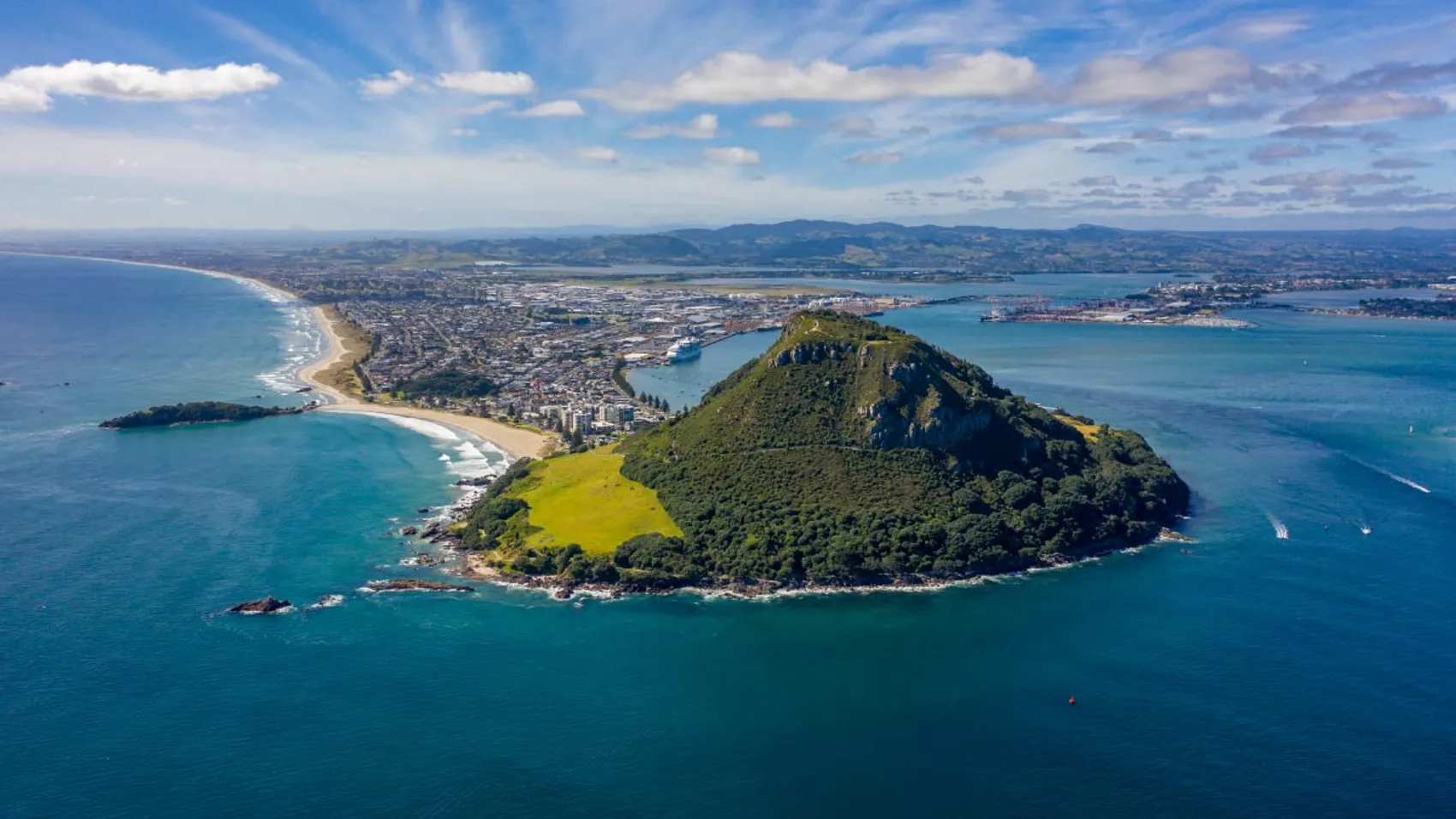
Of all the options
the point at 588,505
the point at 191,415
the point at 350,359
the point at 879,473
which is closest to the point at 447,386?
the point at 191,415

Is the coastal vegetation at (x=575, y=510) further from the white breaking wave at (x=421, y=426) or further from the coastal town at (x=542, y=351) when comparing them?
the white breaking wave at (x=421, y=426)

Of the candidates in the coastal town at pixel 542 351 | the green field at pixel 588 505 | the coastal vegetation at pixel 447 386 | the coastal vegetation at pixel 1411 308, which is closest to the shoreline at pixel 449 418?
the coastal town at pixel 542 351

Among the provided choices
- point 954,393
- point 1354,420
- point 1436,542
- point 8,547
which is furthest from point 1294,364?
point 8,547

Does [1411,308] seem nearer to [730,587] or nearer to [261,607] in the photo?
[730,587]

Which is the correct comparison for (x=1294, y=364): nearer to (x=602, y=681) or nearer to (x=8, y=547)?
(x=602, y=681)

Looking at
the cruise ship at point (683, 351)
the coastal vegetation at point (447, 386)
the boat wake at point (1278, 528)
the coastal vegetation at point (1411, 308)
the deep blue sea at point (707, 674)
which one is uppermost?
the coastal vegetation at point (1411, 308)

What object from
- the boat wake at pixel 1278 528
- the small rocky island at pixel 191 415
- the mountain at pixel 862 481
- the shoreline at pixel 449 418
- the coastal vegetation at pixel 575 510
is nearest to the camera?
the mountain at pixel 862 481

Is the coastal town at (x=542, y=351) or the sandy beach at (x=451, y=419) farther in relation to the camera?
the coastal town at (x=542, y=351)
